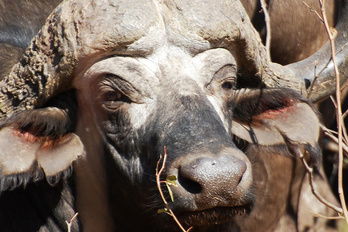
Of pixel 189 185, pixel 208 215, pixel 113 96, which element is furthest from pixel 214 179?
pixel 113 96

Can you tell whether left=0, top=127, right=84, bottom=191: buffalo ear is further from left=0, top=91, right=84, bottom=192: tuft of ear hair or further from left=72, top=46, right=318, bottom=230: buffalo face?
left=72, top=46, right=318, bottom=230: buffalo face

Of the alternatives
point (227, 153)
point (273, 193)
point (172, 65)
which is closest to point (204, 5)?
point (172, 65)

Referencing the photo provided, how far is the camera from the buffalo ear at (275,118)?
179 inches

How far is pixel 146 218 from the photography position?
4410 millimetres

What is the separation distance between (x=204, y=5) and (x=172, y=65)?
1.29ft

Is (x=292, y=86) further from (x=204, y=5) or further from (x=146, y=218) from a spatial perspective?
(x=146, y=218)

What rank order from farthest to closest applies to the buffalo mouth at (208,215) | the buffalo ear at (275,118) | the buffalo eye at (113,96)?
the buffalo ear at (275,118), the buffalo eye at (113,96), the buffalo mouth at (208,215)

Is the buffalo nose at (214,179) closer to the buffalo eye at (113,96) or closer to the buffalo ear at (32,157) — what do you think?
the buffalo eye at (113,96)

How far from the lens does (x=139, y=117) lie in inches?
164

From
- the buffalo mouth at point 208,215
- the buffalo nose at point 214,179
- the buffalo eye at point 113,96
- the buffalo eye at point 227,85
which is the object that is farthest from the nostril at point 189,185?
the buffalo eye at point 227,85

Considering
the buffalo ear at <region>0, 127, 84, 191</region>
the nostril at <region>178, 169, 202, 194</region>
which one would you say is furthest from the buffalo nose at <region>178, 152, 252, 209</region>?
the buffalo ear at <region>0, 127, 84, 191</region>

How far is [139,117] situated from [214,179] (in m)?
0.74

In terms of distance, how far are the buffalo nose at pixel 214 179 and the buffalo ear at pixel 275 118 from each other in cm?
88

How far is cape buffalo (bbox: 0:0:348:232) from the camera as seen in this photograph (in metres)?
3.82
